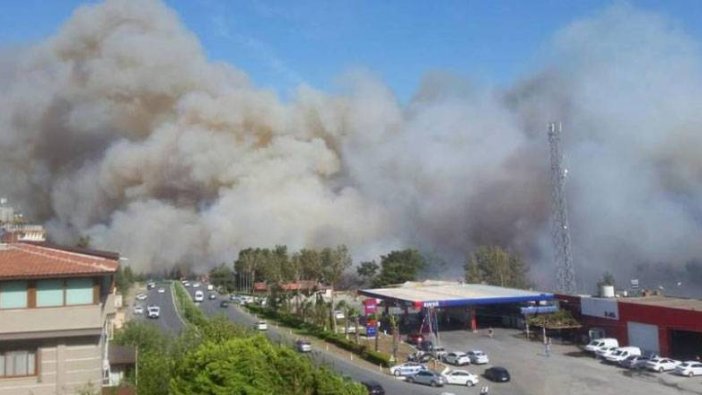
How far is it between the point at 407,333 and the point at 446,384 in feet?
42.4

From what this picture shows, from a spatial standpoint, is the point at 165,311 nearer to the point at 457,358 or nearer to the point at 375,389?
the point at 457,358

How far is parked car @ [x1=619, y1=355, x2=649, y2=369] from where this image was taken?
27672mm

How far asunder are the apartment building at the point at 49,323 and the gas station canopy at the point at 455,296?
81.9 ft

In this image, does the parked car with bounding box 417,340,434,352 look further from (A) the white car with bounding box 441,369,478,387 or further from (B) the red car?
(A) the white car with bounding box 441,369,478,387

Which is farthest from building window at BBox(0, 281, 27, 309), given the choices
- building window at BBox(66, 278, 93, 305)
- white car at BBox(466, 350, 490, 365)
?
white car at BBox(466, 350, 490, 365)

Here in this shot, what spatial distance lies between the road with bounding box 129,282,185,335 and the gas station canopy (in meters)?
11.3

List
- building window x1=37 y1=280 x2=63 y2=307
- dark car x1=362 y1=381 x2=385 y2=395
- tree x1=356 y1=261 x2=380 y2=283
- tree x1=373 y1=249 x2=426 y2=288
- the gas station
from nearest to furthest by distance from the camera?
building window x1=37 y1=280 x2=63 y2=307 < dark car x1=362 y1=381 x2=385 y2=395 < the gas station < tree x1=373 y1=249 x2=426 y2=288 < tree x1=356 y1=261 x2=380 y2=283

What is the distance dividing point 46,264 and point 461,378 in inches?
661

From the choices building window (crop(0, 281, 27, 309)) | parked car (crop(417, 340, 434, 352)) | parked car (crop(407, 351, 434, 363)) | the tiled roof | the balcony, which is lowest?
parked car (crop(407, 351, 434, 363))

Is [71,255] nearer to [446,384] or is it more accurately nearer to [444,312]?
[446,384]

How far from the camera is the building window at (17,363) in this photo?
42.2 ft

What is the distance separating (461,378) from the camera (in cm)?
2616

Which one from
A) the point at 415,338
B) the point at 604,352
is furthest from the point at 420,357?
the point at 604,352

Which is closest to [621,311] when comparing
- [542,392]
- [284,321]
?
[542,392]
